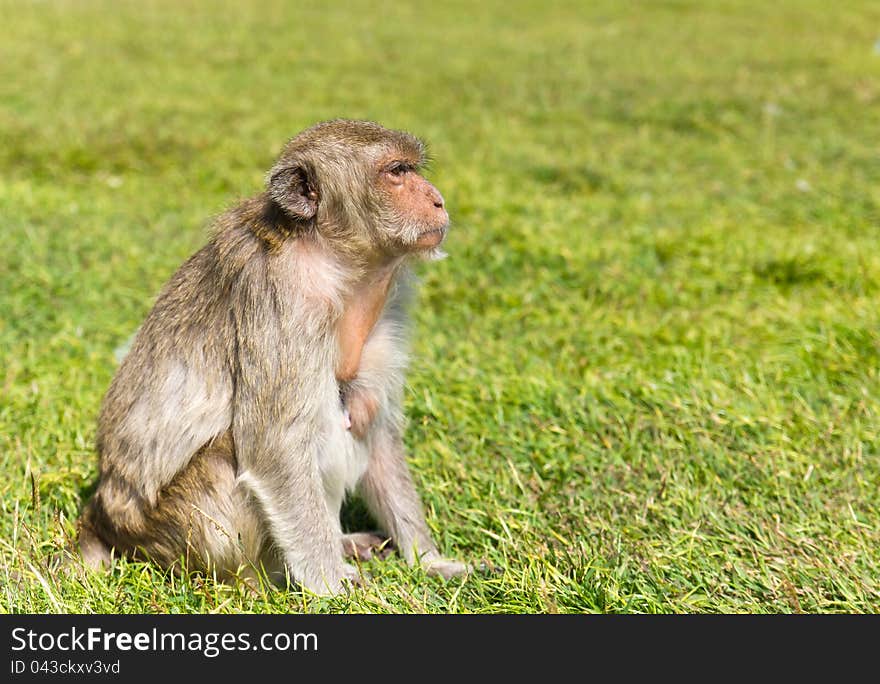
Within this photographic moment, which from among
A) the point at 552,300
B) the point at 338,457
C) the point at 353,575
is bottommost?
the point at 353,575

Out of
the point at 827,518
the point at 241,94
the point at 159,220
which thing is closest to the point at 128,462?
the point at 827,518

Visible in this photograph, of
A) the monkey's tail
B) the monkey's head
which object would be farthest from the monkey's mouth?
the monkey's tail

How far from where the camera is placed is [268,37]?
12.2 meters

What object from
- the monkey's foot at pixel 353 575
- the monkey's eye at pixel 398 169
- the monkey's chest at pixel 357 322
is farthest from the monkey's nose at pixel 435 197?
the monkey's foot at pixel 353 575

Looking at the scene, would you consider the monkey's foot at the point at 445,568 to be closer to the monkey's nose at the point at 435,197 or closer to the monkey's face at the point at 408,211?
the monkey's face at the point at 408,211

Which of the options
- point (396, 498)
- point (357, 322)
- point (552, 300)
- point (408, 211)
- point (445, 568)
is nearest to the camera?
point (408, 211)

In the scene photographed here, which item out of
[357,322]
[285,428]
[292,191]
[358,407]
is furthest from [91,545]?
[292,191]

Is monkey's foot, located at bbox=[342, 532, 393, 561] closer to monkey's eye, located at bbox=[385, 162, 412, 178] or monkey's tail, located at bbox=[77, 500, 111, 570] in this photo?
monkey's tail, located at bbox=[77, 500, 111, 570]

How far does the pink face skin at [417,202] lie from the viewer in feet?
9.59

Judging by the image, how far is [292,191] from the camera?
288cm

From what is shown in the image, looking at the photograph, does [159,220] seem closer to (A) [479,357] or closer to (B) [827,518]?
(A) [479,357]

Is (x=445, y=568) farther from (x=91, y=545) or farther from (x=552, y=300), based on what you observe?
(x=552, y=300)

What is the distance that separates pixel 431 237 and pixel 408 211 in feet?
0.33

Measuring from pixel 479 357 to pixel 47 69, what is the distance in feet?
23.2
